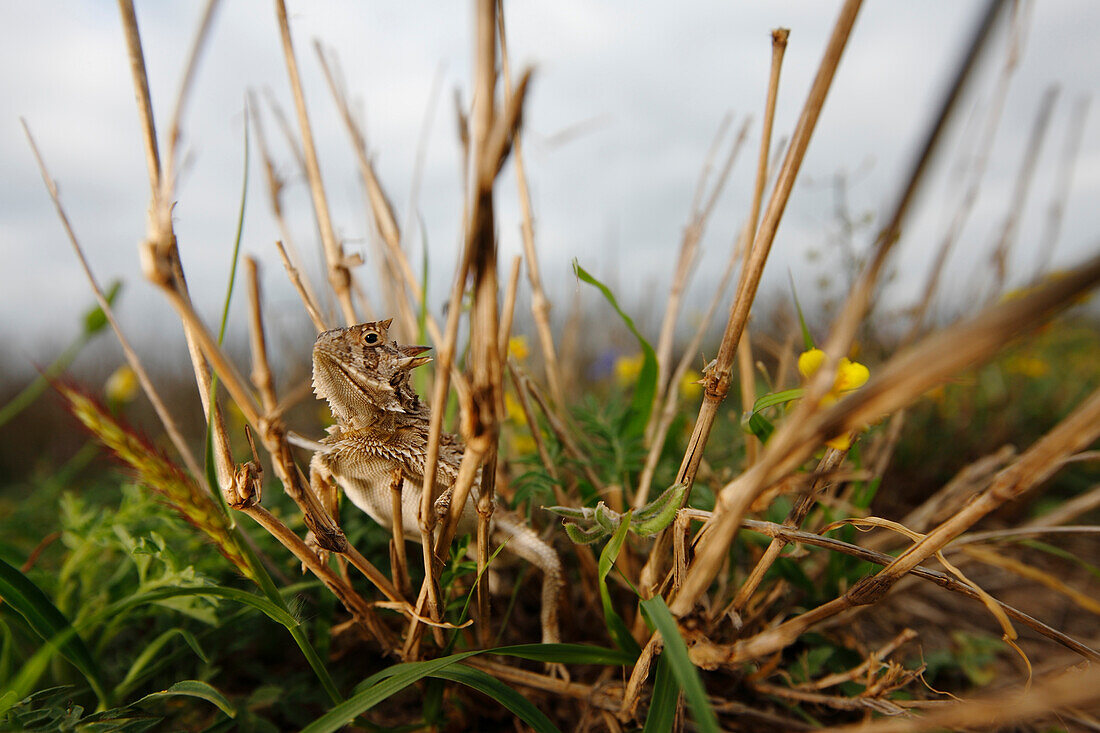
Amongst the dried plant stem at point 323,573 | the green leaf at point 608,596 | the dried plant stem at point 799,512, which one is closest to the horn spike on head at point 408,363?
the dried plant stem at point 323,573

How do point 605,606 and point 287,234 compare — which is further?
point 287,234

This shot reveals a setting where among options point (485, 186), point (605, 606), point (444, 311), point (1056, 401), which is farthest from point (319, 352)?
point (1056, 401)

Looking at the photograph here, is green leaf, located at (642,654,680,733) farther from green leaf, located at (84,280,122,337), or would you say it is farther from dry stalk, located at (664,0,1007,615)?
green leaf, located at (84,280,122,337)

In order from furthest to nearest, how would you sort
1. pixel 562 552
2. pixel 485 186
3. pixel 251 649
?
pixel 562 552
pixel 251 649
pixel 485 186

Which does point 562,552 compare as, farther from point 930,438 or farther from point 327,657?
point 930,438

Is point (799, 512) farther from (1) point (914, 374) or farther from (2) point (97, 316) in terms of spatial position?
(2) point (97, 316)

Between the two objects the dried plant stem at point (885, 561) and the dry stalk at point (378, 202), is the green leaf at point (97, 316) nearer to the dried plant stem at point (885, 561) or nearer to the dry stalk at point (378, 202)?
the dry stalk at point (378, 202)
